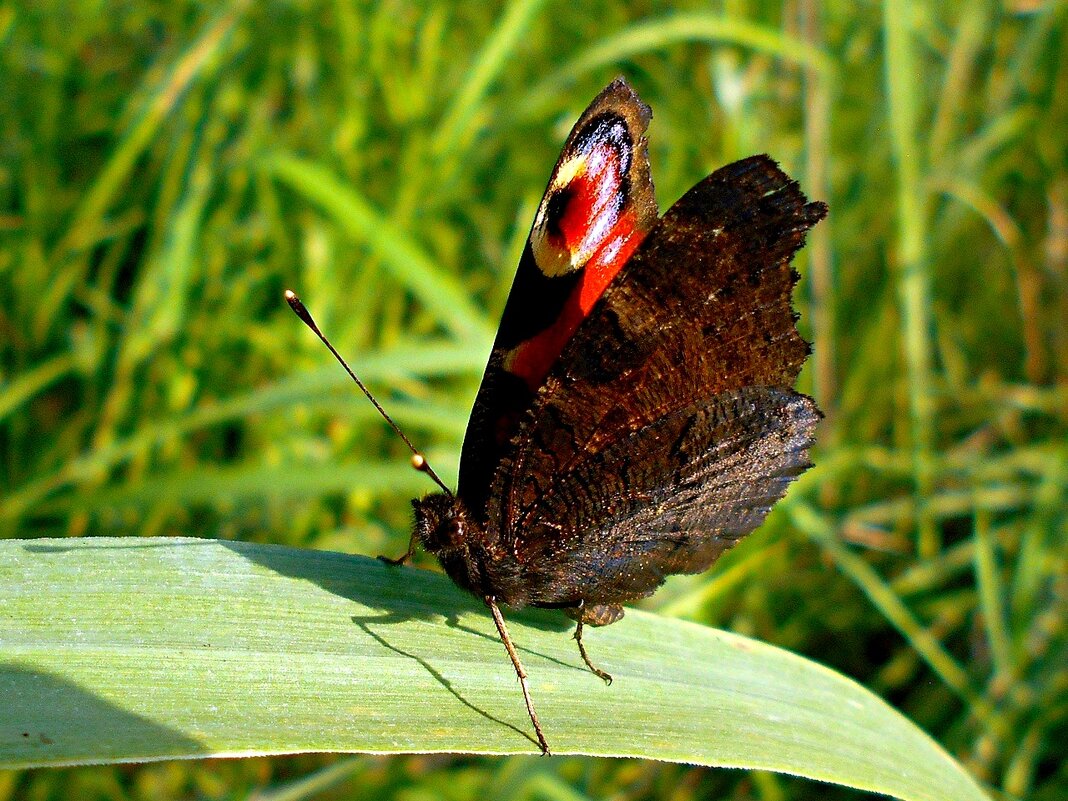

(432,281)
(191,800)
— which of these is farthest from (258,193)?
(191,800)

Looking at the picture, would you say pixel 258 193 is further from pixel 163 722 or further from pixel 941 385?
pixel 941 385

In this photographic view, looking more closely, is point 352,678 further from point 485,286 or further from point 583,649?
point 485,286

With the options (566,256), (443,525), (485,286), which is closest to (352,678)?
(443,525)

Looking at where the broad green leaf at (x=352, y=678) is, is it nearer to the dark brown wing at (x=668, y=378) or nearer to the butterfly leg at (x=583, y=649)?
the butterfly leg at (x=583, y=649)

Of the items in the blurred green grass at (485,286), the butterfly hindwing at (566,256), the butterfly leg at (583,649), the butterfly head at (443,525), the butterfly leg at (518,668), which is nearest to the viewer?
the butterfly leg at (518,668)

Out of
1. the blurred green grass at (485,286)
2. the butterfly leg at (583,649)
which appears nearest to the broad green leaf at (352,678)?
the butterfly leg at (583,649)

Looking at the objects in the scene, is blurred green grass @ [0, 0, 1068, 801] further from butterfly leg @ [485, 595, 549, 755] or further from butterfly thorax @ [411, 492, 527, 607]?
butterfly leg @ [485, 595, 549, 755]
